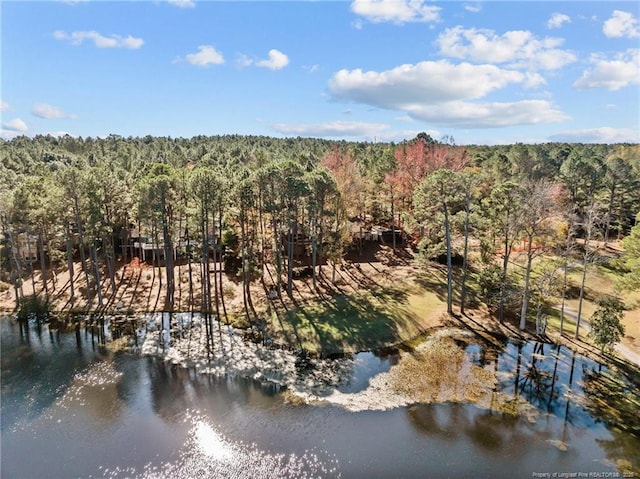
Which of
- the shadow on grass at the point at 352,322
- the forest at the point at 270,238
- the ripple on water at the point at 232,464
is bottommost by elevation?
the ripple on water at the point at 232,464

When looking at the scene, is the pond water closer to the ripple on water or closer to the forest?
the ripple on water

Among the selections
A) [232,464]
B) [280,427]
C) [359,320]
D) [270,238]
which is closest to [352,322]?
[359,320]

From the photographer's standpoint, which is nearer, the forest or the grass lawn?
the grass lawn

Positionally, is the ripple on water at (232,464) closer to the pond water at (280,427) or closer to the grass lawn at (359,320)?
the pond water at (280,427)

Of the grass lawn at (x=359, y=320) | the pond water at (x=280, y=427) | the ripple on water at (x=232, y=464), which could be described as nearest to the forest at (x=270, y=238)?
the grass lawn at (x=359, y=320)

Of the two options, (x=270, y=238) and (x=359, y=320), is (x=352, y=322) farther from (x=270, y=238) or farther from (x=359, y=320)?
(x=270, y=238)

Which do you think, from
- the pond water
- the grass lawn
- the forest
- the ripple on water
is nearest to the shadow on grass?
the grass lawn

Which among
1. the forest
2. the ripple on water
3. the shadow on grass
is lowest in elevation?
the ripple on water

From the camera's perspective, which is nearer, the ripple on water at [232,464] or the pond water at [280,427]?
the ripple on water at [232,464]
